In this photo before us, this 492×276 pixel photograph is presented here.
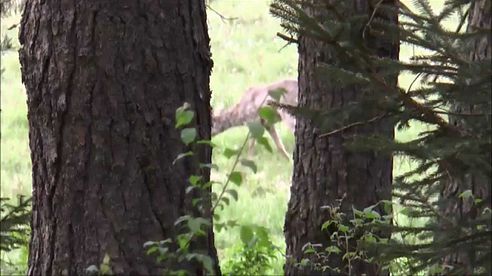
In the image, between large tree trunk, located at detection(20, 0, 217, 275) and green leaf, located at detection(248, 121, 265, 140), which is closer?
green leaf, located at detection(248, 121, 265, 140)

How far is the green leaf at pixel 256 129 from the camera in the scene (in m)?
2.79

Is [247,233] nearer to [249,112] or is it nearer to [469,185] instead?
[469,185]

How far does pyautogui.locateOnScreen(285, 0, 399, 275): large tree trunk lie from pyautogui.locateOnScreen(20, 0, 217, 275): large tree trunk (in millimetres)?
2159

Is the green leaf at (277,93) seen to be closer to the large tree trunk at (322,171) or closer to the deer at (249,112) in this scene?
the large tree trunk at (322,171)

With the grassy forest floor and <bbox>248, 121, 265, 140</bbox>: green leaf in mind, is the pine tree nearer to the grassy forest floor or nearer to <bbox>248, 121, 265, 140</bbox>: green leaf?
<bbox>248, 121, 265, 140</bbox>: green leaf

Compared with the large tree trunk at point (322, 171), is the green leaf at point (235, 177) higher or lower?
lower

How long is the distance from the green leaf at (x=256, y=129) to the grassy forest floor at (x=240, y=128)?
17.7 ft

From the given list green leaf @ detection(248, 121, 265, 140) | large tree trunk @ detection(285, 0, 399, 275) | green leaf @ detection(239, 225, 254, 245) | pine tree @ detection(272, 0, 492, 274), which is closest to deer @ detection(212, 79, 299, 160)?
large tree trunk @ detection(285, 0, 399, 275)

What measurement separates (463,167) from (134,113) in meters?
1.15

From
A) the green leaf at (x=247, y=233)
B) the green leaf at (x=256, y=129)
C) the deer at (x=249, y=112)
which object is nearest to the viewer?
the green leaf at (x=256, y=129)

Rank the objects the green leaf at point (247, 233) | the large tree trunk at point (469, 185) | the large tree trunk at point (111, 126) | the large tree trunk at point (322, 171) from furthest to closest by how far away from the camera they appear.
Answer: the large tree trunk at point (322, 171) < the large tree trunk at point (469, 185) < the large tree trunk at point (111, 126) < the green leaf at point (247, 233)

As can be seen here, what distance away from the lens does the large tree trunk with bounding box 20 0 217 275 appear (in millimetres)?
3572

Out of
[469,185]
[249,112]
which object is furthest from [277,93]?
[249,112]

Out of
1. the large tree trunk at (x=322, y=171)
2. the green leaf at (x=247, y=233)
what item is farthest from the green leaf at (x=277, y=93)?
the large tree trunk at (x=322, y=171)
